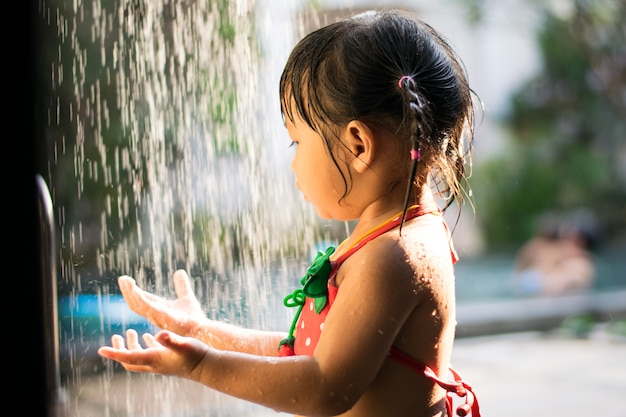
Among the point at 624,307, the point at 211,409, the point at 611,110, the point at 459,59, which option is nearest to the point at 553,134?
the point at 611,110

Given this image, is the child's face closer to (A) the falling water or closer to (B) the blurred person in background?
(A) the falling water

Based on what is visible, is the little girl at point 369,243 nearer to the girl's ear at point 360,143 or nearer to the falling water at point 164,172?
the girl's ear at point 360,143

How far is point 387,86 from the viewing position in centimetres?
106

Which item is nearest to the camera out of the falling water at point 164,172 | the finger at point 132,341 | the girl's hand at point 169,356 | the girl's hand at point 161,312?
the girl's hand at point 169,356

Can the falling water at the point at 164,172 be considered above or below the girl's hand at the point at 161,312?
above

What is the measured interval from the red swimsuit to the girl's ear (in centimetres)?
9

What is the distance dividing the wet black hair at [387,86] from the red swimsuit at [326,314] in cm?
7

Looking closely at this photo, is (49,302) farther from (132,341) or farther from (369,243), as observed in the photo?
(369,243)

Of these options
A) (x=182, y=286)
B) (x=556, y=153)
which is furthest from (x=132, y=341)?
(x=556, y=153)

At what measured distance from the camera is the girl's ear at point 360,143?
1060 mm

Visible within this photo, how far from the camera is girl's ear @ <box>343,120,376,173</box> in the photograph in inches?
41.7

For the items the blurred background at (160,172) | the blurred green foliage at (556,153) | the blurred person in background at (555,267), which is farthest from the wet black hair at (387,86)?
the blurred green foliage at (556,153)

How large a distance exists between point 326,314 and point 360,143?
25cm

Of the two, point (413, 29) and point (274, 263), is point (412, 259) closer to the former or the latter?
point (413, 29)
